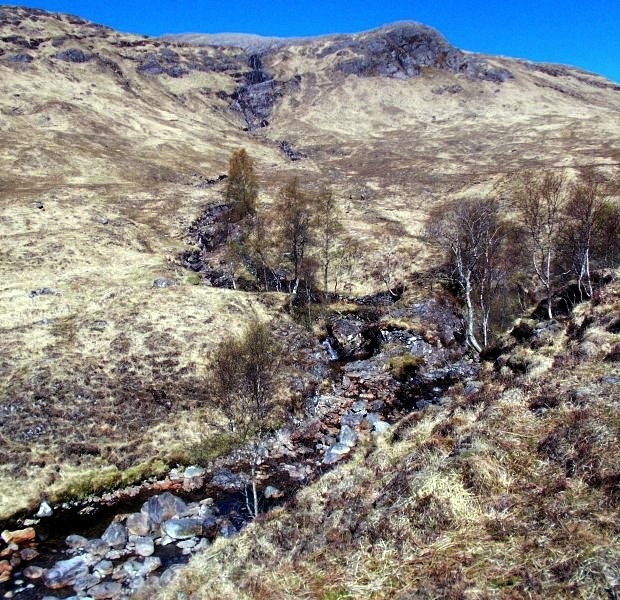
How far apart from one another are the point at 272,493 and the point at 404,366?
65.3 ft

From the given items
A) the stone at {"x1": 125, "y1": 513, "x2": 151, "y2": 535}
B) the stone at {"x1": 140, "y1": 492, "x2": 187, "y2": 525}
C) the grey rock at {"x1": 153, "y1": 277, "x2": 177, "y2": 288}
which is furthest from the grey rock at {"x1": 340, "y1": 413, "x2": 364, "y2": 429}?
the grey rock at {"x1": 153, "y1": 277, "x2": 177, "y2": 288}

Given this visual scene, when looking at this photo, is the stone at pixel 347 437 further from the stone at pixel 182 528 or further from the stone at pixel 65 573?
the stone at pixel 65 573

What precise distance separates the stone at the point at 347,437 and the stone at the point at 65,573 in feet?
50.7

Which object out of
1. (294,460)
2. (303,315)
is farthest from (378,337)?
(294,460)

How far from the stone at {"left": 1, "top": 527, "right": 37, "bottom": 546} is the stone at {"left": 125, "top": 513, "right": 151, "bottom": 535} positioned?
4.18 meters

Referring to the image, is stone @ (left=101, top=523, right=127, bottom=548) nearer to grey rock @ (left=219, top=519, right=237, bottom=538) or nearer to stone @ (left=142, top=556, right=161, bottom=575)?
stone @ (left=142, top=556, right=161, bottom=575)

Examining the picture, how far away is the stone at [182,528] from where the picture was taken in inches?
817

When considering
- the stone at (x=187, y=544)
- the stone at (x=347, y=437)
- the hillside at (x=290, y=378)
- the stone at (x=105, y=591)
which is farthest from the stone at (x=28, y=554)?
the stone at (x=347, y=437)

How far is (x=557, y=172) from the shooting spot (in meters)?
73.7

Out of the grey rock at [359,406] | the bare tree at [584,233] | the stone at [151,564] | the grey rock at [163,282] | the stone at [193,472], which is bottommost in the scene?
the stone at [151,564]

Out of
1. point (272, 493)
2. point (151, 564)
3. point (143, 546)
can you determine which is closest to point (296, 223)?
point (272, 493)

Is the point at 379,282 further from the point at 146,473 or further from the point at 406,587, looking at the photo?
the point at 406,587

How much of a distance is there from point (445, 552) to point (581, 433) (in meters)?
4.76

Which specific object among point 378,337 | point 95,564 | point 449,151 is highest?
point 449,151
